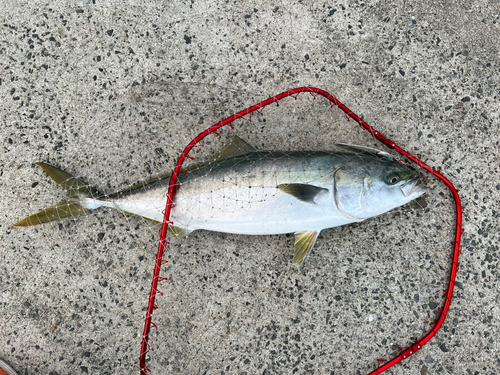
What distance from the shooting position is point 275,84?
9.52ft

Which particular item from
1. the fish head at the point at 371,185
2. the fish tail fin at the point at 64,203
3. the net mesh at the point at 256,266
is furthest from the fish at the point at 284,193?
the fish tail fin at the point at 64,203

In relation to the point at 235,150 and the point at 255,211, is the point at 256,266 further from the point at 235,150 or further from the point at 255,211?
the point at 235,150

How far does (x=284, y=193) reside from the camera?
2439mm

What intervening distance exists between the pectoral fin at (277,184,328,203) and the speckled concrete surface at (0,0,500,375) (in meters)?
0.53

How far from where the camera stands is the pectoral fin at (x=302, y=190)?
2.39 meters

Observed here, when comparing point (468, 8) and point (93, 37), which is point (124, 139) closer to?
point (93, 37)

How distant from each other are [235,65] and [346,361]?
8.48 feet

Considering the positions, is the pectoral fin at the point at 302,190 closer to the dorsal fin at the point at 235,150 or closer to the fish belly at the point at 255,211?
the fish belly at the point at 255,211

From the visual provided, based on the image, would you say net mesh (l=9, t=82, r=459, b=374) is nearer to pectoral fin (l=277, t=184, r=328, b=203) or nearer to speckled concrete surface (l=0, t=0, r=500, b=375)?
speckled concrete surface (l=0, t=0, r=500, b=375)

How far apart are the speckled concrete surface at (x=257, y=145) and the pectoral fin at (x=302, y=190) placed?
53cm

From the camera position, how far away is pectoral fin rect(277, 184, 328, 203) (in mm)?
2393

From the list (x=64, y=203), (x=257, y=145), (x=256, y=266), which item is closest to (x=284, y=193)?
(x=257, y=145)

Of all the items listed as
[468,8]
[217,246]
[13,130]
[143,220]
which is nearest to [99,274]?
[143,220]

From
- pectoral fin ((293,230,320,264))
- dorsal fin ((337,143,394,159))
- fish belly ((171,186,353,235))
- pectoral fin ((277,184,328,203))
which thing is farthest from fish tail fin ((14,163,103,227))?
dorsal fin ((337,143,394,159))
